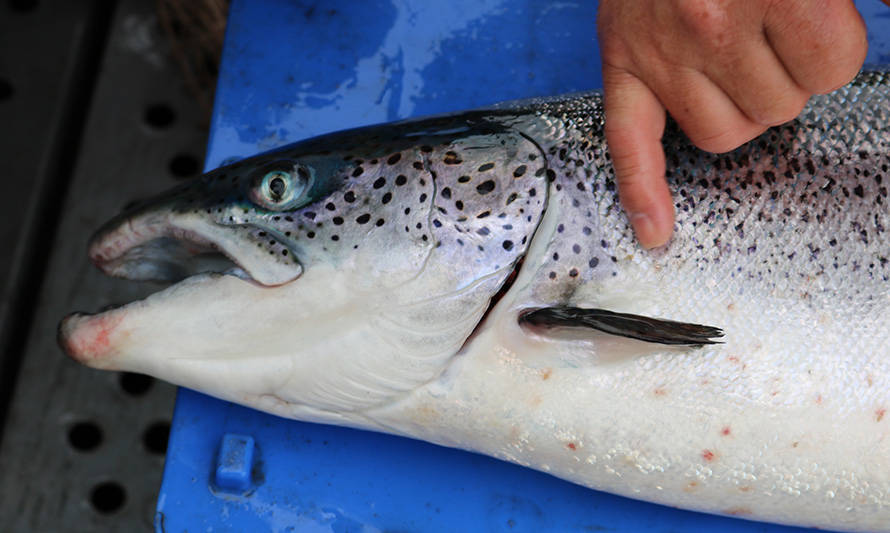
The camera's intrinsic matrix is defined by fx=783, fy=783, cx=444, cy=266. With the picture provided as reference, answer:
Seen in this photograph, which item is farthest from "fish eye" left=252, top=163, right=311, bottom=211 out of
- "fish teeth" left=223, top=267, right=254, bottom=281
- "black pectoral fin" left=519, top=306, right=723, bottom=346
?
"black pectoral fin" left=519, top=306, right=723, bottom=346

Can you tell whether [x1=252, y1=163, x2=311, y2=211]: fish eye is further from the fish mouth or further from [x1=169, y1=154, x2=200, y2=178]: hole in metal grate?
[x1=169, y1=154, x2=200, y2=178]: hole in metal grate

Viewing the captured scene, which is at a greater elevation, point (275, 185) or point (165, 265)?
point (275, 185)

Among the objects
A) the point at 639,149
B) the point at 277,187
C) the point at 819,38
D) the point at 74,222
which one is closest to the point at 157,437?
the point at 74,222

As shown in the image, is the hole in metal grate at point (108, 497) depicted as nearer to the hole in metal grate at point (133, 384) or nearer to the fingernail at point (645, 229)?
the hole in metal grate at point (133, 384)

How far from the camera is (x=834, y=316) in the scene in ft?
4.72

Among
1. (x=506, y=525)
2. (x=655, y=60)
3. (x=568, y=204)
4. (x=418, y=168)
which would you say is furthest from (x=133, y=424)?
(x=655, y=60)

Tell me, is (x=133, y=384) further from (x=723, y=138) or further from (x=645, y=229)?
(x=723, y=138)

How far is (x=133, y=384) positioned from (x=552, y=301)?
1.62 meters

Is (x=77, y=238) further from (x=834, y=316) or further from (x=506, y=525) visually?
(x=834, y=316)

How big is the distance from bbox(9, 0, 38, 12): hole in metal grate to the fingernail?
248 centimetres

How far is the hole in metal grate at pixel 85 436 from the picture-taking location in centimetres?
241

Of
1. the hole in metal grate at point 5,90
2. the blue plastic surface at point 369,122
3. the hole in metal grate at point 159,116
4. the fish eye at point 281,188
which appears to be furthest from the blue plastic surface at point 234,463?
the hole in metal grate at point 5,90

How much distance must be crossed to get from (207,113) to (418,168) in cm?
153

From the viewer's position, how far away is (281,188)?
1.44 metres
